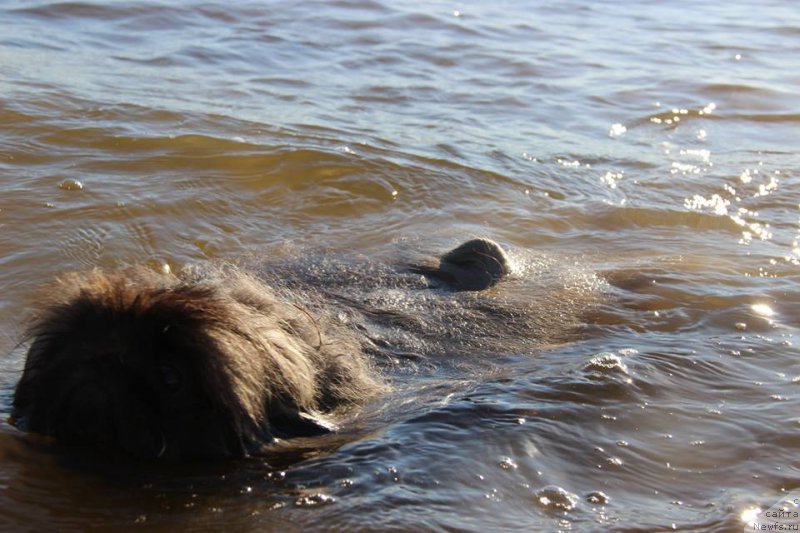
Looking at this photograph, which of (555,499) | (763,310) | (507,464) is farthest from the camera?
(763,310)

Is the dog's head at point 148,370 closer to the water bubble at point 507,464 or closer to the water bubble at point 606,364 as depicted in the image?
the water bubble at point 507,464

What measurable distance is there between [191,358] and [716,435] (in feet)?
7.81

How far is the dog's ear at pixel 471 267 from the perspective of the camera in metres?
5.84

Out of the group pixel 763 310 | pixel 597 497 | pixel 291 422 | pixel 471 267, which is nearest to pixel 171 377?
pixel 291 422

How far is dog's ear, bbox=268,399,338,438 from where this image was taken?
385 cm

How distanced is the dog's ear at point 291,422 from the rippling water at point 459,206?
0.07 m

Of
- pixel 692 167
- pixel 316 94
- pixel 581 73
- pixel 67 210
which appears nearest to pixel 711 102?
pixel 581 73

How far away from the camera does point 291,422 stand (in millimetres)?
3887

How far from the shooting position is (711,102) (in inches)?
475

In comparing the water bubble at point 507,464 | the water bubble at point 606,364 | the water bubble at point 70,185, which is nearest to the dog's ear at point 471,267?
the water bubble at point 606,364

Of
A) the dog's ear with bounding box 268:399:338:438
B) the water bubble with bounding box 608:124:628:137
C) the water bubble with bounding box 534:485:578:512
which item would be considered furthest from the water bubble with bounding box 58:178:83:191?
the water bubble with bounding box 608:124:628:137

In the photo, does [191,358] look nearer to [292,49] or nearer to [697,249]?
[697,249]

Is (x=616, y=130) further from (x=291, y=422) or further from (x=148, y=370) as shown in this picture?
(x=148, y=370)

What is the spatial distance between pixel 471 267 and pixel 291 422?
2272mm
